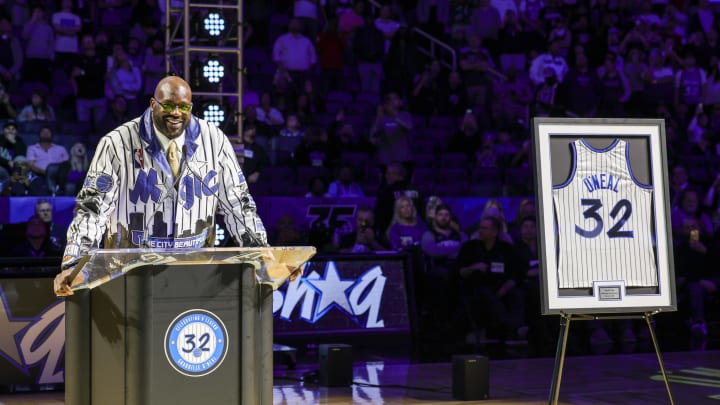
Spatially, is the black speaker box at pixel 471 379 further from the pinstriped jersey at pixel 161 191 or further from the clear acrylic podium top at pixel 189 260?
the clear acrylic podium top at pixel 189 260

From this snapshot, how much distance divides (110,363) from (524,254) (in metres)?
7.02

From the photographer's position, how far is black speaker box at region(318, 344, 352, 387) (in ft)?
24.9

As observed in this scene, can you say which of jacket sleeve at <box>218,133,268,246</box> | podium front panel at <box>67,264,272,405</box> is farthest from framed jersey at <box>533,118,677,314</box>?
podium front panel at <box>67,264,272,405</box>

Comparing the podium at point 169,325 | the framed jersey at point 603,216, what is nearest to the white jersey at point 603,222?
the framed jersey at point 603,216

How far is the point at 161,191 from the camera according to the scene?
4.52 meters

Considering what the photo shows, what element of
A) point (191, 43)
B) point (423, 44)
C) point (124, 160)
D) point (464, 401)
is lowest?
point (464, 401)

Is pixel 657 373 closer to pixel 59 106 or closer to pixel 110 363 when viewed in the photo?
pixel 110 363

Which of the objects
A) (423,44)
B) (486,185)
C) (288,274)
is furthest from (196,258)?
(423,44)

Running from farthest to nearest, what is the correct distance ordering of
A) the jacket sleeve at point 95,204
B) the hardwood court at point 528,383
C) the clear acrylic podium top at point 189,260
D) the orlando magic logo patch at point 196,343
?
the hardwood court at point 528,383 → the jacket sleeve at point 95,204 → the orlando magic logo patch at point 196,343 → the clear acrylic podium top at point 189,260

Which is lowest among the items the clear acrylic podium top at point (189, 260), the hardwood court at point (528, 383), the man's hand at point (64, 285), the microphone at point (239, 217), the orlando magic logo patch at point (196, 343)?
the hardwood court at point (528, 383)

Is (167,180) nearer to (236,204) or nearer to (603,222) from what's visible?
(236,204)

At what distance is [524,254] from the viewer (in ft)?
34.2

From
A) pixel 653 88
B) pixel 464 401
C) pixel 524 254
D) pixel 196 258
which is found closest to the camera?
pixel 196 258

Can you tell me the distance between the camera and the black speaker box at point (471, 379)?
7.00 metres
